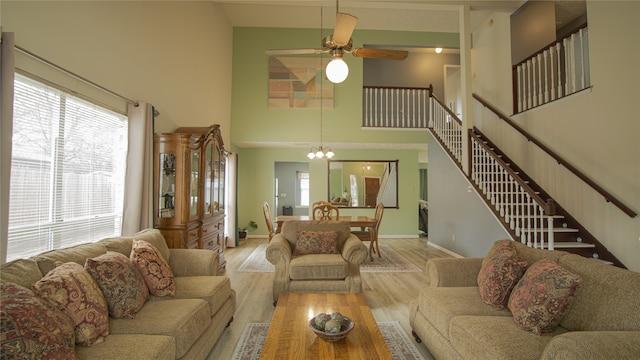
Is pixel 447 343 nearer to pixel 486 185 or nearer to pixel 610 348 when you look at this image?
pixel 610 348

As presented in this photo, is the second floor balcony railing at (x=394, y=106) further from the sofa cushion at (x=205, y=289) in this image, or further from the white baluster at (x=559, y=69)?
the sofa cushion at (x=205, y=289)

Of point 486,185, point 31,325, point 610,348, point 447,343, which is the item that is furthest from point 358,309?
point 486,185

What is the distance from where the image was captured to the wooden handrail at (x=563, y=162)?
3.21 m

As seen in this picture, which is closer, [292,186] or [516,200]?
[516,200]

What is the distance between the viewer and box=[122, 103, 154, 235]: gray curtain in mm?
2908

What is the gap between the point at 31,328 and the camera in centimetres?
119

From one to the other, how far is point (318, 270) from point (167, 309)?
1.63 m

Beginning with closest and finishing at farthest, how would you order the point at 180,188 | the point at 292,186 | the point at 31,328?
the point at 31,328, the point at 180,188, the point at 292,186

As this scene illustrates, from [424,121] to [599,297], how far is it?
5618mm

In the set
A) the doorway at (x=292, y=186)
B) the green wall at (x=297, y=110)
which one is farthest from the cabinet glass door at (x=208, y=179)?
the doorway at (x=292, y=186)

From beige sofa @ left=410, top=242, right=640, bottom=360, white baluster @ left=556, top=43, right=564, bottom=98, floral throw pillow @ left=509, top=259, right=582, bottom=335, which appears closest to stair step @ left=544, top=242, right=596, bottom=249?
beige sofa @ left=410, top=242, right=640, bottom=360

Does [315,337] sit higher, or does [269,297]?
[315,337]

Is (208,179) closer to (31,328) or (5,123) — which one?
(5,123)

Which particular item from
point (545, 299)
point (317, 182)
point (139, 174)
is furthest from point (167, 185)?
point (317, 182)
